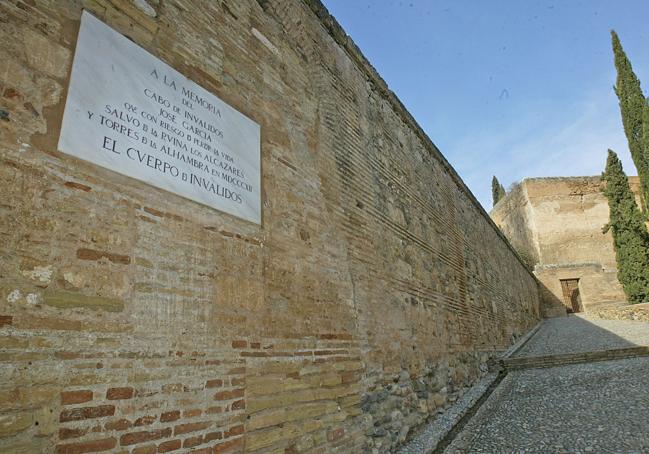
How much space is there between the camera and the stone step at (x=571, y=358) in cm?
726

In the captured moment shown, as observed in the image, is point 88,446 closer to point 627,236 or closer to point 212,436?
point 212,436

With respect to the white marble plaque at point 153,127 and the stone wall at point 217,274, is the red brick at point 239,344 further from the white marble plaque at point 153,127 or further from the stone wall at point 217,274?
the white marble plaque at point 153,127

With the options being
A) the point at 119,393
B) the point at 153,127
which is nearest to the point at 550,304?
the point at 153,127

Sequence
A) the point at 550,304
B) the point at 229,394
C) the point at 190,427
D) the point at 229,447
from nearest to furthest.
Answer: the point at 190,427 → the point at 229,447 → the point at 229,394 → the point at 550,304

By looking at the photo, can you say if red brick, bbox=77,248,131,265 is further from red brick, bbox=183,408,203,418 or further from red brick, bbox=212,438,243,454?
red brick, bbox=212,438,243,454

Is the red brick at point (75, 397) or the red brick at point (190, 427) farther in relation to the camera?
the red brick at point (190, 427)

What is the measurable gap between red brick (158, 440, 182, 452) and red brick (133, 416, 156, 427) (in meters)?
0.13

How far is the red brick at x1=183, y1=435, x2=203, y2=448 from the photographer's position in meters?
2.08

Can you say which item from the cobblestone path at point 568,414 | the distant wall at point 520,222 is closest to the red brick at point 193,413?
the cobblestone path at point 568,414

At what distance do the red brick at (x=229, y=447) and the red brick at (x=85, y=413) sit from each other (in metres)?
0.64

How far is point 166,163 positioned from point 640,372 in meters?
6.79

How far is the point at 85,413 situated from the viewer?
1758mm

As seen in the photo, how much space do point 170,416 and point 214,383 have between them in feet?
1.03

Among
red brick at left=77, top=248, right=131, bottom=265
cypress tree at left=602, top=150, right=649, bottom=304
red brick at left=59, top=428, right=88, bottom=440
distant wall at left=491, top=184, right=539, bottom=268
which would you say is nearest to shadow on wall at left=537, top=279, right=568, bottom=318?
distant wall at left=491, top=184, right=539, bottom=268
